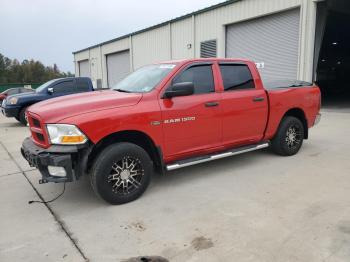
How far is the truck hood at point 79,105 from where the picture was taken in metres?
3.89

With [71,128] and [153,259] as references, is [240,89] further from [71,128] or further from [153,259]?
[153,259]

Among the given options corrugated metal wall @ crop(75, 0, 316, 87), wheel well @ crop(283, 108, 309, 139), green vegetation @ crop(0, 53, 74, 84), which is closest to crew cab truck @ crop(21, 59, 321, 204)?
wheel well @ crop(283, 108, 309, 139)

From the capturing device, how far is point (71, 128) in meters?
3.77

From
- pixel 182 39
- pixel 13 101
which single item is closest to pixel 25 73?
pixel 182 39

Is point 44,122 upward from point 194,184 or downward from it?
upward

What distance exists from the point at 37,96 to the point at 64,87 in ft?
3.34

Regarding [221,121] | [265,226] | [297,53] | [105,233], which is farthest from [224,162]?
[297,53]

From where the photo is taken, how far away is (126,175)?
13.6ft

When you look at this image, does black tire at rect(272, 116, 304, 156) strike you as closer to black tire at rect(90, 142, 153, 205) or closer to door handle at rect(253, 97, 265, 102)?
door handle at rect(253, 97, 265, 102)

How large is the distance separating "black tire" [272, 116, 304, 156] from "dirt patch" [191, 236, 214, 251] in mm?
3379

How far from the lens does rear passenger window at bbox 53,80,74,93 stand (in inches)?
472

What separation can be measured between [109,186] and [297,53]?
40.3 ft

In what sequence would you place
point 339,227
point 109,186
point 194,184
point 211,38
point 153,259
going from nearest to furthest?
point 153,259 → point 339,227 → point 109,186 → point 194,184 → point 211,38

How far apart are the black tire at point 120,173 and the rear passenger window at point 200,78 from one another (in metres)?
1.32
